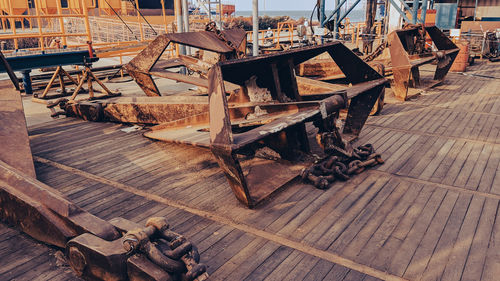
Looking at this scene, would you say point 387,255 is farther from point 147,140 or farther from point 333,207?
point 147,140

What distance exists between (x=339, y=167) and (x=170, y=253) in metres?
2.50

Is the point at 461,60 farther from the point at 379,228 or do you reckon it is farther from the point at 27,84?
the point at 27,84

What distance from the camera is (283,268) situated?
2.71 m

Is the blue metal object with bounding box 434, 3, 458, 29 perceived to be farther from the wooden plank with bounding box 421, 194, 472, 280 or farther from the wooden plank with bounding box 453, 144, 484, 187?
the wooden plank with bounding box 421, 194, 472, 280

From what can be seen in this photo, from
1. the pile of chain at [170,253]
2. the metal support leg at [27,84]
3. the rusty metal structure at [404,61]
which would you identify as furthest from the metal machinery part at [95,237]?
the metal support leg at [27,84]

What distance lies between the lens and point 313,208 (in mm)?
3576

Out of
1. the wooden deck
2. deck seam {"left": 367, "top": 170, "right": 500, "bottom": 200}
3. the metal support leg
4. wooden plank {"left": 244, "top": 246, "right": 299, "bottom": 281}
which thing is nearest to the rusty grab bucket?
the wooden deck

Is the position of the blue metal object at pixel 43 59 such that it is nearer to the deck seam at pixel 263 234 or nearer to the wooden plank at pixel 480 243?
the deck seam at pixel 263 234

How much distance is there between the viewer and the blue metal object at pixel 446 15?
747 inches

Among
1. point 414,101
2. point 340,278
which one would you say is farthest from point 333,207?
point 414,101

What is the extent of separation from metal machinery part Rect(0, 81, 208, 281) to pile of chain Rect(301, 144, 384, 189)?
197cm

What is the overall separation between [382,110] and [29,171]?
5.97 m

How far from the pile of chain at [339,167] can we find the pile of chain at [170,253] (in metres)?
2.00

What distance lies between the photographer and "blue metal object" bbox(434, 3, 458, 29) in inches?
747
